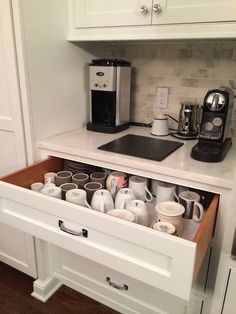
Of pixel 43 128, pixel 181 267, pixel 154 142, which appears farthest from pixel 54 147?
pixel 181 267

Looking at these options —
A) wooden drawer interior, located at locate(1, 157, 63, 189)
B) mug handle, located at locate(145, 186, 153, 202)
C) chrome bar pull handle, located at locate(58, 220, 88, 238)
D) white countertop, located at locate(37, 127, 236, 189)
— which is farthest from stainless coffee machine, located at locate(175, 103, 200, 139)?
chrome bar pull handle, located at locate(58, 220, 88, 238)

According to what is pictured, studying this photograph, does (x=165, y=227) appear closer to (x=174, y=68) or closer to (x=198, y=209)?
(x=198, y=209)

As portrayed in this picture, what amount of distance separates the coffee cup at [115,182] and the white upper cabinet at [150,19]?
0.57 metres

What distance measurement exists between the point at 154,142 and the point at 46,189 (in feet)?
1.67

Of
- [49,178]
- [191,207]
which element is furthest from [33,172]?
[191,207]

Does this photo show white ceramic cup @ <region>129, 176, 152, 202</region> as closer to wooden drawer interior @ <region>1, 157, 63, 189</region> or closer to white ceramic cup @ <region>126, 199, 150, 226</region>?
white ceramic cup @ <region>126, 199, 150, 226</region>

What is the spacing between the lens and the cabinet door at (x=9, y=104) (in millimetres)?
1019

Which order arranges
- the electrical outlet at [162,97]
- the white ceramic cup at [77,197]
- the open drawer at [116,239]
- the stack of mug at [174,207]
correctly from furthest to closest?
the electrical outlet at [162,97]
the white ceramic cup at [77,197]
the stack of mug at [174,207]
the open drawer at [116,239]

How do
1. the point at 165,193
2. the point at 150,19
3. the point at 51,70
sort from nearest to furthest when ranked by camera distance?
the point at 165,193
the point at 150,19
the point at 51,70

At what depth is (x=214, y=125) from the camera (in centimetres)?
95

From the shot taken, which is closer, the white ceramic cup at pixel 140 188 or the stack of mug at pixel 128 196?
the stack of mug at pixel 128 196

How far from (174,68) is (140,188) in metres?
0.69

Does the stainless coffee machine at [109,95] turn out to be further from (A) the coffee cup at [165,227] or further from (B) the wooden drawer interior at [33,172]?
(A) the coffee cup at [165,227]

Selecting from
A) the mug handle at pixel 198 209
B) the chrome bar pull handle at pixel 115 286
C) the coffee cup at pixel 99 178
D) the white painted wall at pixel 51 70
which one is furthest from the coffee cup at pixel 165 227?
the white painted wall at pixel 51 70
